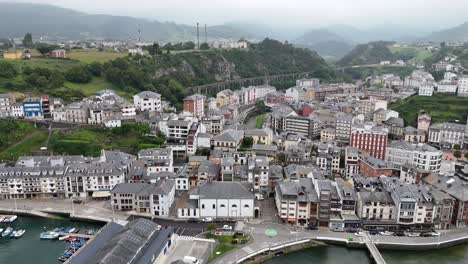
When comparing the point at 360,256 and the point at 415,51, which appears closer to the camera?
the point at 360,256

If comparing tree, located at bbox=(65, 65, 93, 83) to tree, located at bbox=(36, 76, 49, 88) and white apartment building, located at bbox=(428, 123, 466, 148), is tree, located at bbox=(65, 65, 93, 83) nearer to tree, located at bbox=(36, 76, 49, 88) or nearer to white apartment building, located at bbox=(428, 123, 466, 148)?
tree, located at bbox=(36, 76, 49, 88)

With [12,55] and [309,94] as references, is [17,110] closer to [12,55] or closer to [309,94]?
[12,55]

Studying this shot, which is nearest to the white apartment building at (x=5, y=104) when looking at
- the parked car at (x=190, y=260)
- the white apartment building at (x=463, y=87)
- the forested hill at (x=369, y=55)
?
the parked car at (x=190, y=260)

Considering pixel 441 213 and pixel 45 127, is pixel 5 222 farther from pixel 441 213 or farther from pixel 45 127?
pixel 441 213

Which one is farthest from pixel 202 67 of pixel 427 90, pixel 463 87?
pixel 463 87

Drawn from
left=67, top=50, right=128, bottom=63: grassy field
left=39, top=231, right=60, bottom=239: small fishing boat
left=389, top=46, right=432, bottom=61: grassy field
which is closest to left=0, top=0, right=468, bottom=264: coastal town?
left=39, top=231, right=60, bottom=239: small fishing boat

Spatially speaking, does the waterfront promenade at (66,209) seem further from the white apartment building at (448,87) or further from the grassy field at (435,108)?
the white apartment building at (448,87)
